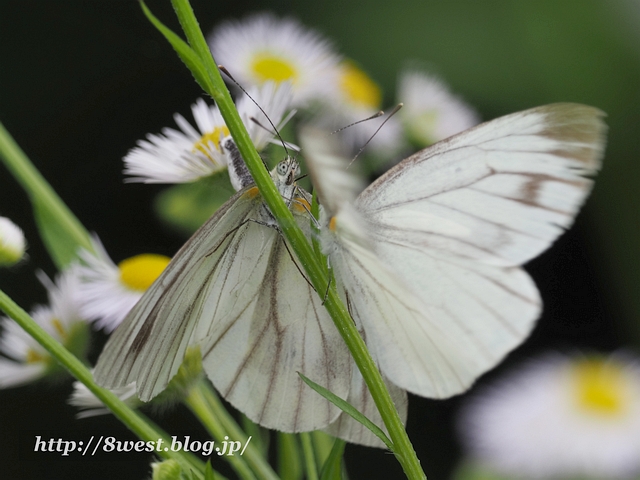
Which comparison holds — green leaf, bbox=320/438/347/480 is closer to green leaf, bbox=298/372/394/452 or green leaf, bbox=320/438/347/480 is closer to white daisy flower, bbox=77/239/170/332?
green leaf, bbox=298/372/394/452

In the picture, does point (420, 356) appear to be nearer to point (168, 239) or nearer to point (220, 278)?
point (220, 278)

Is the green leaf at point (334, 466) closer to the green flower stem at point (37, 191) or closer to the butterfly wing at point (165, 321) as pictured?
the butterfly wing at point (165, 321)

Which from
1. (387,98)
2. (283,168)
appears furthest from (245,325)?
(387,98)

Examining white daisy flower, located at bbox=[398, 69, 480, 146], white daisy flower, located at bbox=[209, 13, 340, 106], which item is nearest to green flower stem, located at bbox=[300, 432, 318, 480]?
white daisy flower, located at bbox=[209, 13, 340, 106]

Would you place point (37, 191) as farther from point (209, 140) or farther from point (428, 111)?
point (428, 111)

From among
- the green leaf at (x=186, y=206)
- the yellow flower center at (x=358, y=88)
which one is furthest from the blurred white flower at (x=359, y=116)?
the green leaf at (x=186, y=206)

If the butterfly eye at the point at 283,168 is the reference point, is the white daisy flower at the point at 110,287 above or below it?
below
